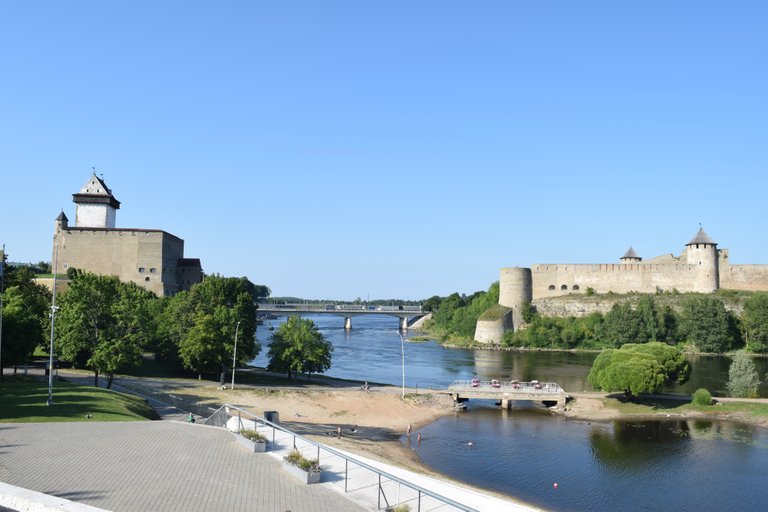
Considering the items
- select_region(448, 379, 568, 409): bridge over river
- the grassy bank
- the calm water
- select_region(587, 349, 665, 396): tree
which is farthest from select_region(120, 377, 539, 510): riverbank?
the grassy bank

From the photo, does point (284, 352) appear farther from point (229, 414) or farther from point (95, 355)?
point (229, 414)

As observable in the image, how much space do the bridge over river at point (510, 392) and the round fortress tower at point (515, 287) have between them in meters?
59.5

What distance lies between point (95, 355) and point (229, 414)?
50.8ft

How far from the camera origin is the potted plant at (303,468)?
671 inches

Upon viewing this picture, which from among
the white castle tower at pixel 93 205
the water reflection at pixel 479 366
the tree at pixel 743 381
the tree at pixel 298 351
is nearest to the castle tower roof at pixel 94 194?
the white castle tower at pixel 93 205

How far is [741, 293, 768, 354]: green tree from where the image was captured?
79.9 meters

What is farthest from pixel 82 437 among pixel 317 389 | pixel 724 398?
pixel 724 398

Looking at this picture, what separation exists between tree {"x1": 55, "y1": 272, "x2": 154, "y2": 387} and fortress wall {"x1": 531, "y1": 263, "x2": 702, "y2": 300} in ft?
267

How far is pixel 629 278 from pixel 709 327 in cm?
2199

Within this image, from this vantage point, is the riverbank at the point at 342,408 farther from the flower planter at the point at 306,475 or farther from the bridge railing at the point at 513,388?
the flower planter at the point at 306,475

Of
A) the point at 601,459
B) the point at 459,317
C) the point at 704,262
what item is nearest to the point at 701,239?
the point at 704,262

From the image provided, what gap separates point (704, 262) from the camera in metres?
94.6

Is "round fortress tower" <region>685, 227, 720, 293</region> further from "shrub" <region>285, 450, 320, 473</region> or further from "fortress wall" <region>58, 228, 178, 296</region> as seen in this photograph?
"shrub" <region>285, 450, 320, 473</region>

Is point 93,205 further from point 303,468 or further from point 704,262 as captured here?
point 704,262
